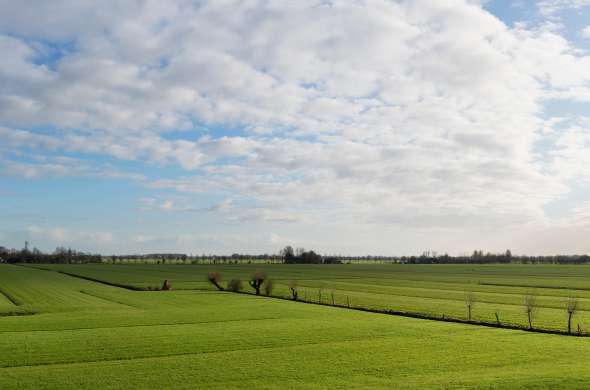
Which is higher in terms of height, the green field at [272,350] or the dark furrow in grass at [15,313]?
the green field at [272,350]

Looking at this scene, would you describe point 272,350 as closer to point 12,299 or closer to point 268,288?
point 268,288

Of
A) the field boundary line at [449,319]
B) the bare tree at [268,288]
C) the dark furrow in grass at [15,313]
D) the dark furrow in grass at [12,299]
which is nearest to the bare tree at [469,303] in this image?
the field boundary line at [449,319]

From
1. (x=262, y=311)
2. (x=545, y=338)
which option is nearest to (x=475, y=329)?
(x=545, y=338)

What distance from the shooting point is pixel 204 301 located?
79.5 meters

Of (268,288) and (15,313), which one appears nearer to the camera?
(15,313)

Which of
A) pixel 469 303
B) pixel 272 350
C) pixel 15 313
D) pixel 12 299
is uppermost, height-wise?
pixel 469 303

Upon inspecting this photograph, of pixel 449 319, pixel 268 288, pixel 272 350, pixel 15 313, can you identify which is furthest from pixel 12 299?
pixel 449 319

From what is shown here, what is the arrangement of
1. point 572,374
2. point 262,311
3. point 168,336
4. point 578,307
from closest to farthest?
point 572,374 < point 168,336 < point 262,311 < point 578,307

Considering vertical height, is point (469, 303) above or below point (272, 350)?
above

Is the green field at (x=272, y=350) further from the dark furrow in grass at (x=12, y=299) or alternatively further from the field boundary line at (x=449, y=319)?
the dark furrow in grass at (x=12, y=299)

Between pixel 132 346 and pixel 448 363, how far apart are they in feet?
73.8

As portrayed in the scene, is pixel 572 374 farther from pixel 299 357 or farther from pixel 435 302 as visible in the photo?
pixel 435 302

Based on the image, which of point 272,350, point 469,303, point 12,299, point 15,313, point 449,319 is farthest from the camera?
point 12,299

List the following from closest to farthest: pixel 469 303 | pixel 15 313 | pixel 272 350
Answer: pixel 272 350
pixel 469 303
pixel 15 313
